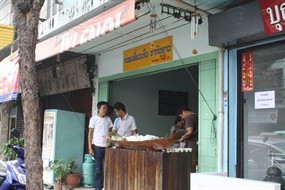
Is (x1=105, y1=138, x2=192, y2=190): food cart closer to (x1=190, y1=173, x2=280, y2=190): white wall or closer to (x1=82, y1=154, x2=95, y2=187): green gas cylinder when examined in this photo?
(x1=190, y1=173, x2=280, y2=190): white wall

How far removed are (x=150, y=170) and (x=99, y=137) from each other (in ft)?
6.70

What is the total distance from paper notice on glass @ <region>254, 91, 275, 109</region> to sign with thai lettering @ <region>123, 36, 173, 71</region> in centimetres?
188

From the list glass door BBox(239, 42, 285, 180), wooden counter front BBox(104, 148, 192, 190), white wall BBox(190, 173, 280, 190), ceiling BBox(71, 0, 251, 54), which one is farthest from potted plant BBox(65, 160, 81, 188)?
white wall BBox(190, 173, 280, 190)

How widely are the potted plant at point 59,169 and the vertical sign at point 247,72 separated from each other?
445 centimetres

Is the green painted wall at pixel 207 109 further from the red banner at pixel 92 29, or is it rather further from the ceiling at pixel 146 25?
the red banner at pixel 92 29

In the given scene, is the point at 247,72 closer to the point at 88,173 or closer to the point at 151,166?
the point at 151,166

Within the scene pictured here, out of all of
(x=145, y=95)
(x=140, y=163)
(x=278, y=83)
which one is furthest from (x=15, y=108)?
(x=278, y=83)

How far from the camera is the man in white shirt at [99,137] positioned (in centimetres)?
722

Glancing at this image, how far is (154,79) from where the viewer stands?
381 inches

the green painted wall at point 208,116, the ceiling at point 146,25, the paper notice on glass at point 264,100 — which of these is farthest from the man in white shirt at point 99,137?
the paper notice on glass at point 264,100

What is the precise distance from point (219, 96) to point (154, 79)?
4.18 metres

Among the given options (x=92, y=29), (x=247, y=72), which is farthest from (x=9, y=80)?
(x=247, y=72)

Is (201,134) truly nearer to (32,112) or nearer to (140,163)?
(140,163)

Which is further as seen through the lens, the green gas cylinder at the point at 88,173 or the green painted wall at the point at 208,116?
the green gas cylinder at the point at 88,173
